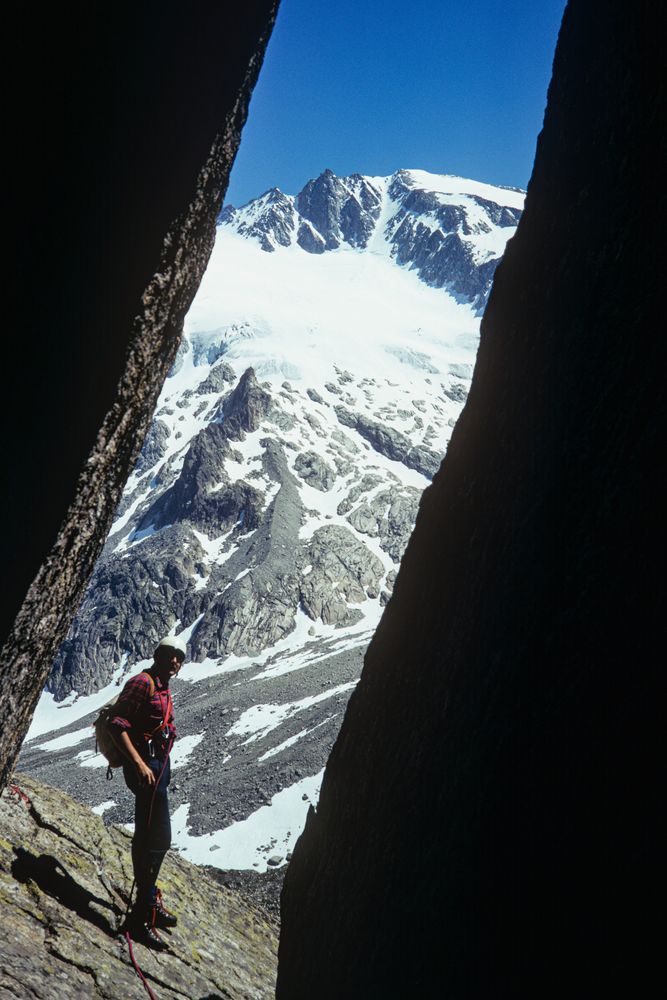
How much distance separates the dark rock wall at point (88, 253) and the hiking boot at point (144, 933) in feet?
13.5

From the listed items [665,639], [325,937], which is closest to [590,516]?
[665,639]

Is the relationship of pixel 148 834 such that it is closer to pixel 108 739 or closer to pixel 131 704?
pixel 108 739

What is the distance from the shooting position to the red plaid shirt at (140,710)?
709 centimetres

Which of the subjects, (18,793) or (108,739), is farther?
(18,793)

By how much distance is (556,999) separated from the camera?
3.56 metres

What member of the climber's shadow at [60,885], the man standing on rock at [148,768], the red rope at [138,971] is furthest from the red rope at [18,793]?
the red rope at [138,971]

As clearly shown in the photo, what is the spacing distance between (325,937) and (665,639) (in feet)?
21.2

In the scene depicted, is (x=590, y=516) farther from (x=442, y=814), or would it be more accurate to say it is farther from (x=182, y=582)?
(x=182, y=582)

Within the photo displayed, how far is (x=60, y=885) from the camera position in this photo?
7031mm

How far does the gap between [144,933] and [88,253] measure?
792 cm

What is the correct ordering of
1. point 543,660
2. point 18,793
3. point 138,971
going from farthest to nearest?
point 18,793, point 138,971, point 543,660

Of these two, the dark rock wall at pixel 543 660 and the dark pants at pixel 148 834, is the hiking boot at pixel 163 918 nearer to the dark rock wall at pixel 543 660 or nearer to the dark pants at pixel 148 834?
the dark pants at pixel 148 834

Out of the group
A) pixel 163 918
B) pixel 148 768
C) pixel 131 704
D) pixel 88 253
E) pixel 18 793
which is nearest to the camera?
pixel 88 253

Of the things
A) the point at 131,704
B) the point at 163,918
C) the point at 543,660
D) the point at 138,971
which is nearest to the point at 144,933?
the point at 163,918
